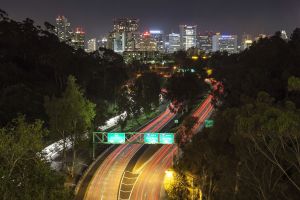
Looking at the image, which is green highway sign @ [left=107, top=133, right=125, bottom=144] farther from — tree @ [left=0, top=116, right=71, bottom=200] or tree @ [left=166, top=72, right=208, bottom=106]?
tree @ [left=166, top=72, right=208, bottom=106]

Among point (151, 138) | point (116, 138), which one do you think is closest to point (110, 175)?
point (116, 138)

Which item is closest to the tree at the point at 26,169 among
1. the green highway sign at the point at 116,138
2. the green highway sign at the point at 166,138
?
the green highway sign at the point at 166,138

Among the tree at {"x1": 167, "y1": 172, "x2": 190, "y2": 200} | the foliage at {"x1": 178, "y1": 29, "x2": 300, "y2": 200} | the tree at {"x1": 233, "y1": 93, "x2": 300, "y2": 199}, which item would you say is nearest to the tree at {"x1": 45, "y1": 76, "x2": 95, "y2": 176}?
the tree at {"x1": 167, "y1": 172, "x2": 190, "y2": 200}

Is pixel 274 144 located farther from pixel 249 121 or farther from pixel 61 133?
pixel 61 133

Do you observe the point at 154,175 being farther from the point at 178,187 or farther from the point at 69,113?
the point at 178,187

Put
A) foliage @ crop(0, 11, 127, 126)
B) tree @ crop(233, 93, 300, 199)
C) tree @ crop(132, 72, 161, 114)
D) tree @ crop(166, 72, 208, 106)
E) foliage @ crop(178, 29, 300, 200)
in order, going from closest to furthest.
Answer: tree @ crop(233, 93, 300, 199) < foliage @ crop(178, 29, 300, 200) < foliage @ crop(0, 11, 127, 126) < tree @ crop(132, 72, 161, 114) < tree @ crop(166, 72, 208, 106)

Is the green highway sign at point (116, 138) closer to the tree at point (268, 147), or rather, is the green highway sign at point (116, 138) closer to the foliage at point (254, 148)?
the foliage at point (254, 148)
